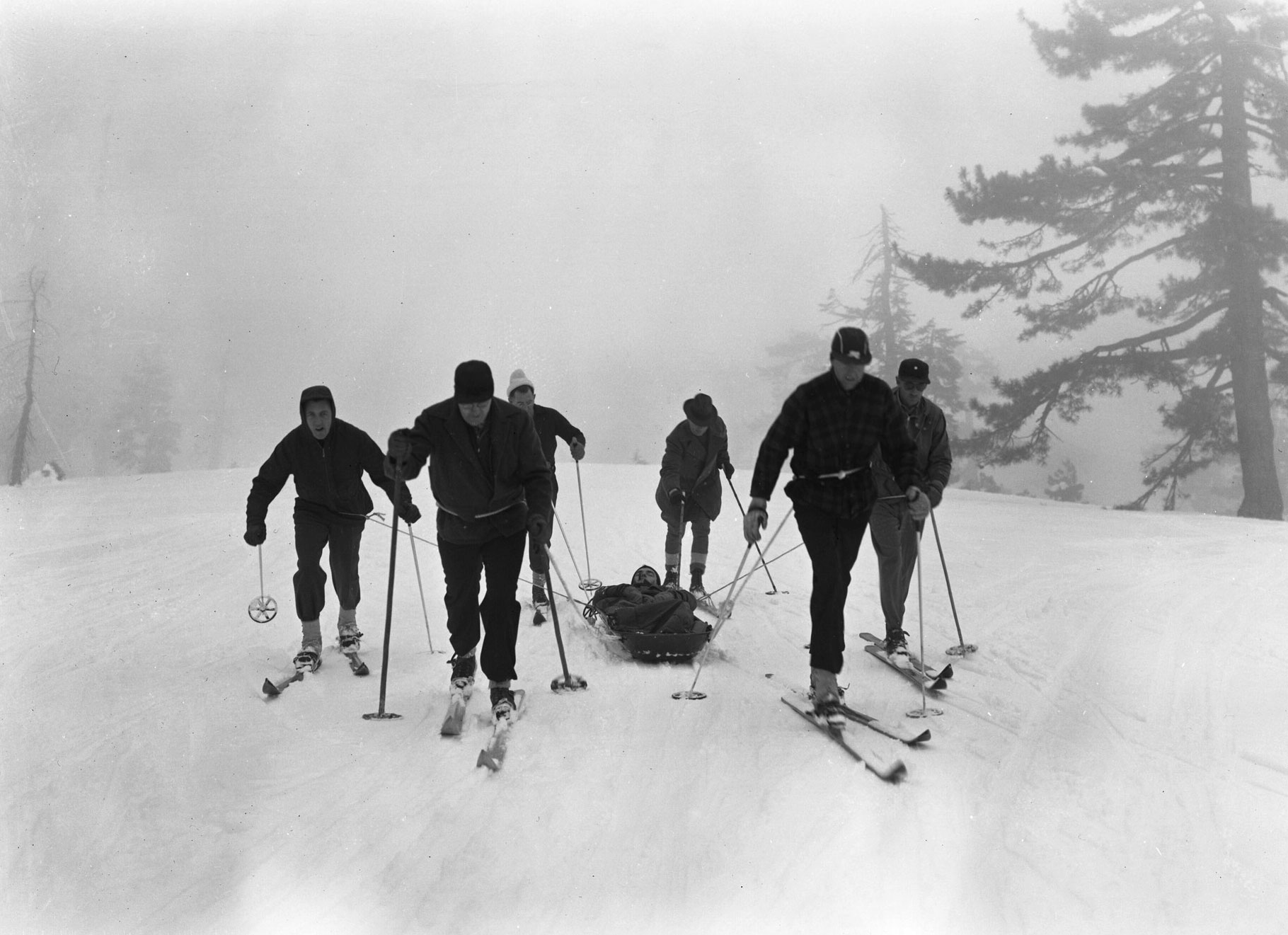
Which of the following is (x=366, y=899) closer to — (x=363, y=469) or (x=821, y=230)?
(x=363, y=469)

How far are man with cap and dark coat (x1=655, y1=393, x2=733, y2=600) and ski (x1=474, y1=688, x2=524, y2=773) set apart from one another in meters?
3.49

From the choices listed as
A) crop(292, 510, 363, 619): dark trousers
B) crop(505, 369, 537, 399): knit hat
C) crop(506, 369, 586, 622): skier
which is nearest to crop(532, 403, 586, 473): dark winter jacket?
crop(506, 369, 586, 622): skier

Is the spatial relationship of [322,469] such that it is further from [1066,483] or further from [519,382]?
[1066,483]

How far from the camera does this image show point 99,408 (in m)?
46.9

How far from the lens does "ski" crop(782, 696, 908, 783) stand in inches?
164

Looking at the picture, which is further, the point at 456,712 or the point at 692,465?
Answer: the point at 692,465

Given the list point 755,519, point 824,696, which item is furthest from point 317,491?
point 824,696

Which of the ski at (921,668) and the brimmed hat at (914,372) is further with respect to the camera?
the brimmed hat at (914,372)

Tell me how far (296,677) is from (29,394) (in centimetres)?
3254

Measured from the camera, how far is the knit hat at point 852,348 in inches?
183

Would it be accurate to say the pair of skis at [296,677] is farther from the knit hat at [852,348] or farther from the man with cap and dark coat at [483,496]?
the knit hat at [852,348]

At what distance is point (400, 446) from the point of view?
4773mm

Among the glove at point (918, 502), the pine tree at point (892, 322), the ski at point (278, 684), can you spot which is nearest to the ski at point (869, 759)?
the glove at point (918, 502)

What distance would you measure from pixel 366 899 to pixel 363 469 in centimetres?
383
